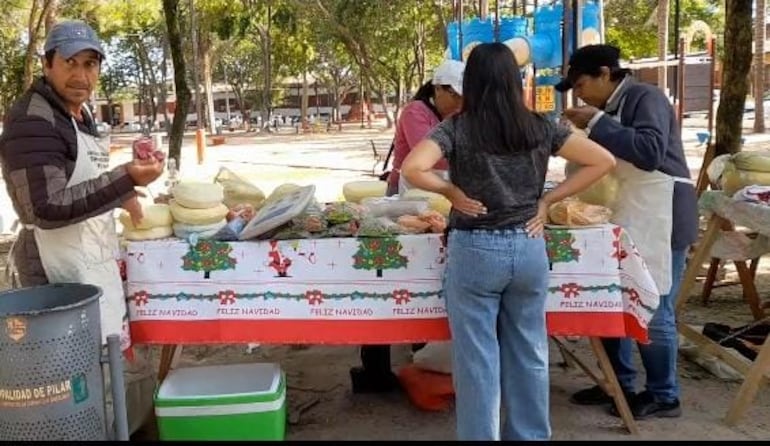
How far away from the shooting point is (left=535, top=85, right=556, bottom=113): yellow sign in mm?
9611

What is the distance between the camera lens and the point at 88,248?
287 cm

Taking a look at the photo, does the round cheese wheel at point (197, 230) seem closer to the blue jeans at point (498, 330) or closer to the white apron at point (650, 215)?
the blue jeans at point (498, 330)

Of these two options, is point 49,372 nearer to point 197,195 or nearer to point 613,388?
point 197,195

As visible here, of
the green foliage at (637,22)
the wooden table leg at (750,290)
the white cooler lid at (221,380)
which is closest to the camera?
the white cooler lid at (221,380)

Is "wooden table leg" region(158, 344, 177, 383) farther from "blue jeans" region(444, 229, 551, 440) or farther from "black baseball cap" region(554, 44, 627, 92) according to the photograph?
"black baseball cap" region(554, 44, 627, 92)

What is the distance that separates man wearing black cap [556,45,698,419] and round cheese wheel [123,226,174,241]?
5.99ft

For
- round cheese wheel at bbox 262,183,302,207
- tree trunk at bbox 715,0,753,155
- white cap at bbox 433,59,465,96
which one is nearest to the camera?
round cheese wheel at bbox 262,183,302,207

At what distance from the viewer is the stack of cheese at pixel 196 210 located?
3.30m

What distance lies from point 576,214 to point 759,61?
1952 cm

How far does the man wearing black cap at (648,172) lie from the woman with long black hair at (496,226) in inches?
19.7

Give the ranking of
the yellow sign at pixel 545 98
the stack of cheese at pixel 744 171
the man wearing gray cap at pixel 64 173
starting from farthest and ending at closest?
the yellow sign at pixel 545 98 < the stack of cheese at pixel 744 171 < the man wearing gray cap at pixel 64 173

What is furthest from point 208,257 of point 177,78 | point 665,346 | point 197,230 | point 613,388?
point 177,78

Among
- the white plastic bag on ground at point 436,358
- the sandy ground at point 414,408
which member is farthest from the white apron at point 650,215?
the white plastic bag on ground at point 436,358

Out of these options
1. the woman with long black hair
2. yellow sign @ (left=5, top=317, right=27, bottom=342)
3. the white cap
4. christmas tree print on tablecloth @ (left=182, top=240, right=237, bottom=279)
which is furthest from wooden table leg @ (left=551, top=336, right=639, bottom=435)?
yellow sign @ (left=5, top=317, right=27, bottom=342)
